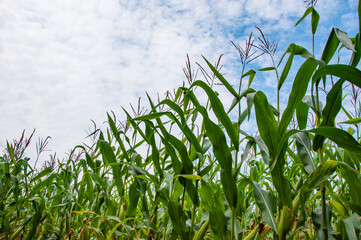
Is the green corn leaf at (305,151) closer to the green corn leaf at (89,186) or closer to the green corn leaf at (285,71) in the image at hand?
the green corn leaf at (285,71)

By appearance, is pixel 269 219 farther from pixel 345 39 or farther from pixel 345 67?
pixel 345 39

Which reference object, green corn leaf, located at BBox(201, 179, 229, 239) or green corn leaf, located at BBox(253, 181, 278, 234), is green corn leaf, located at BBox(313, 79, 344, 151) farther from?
green corn leaf, located at BBox(201, 179, 229, 239)

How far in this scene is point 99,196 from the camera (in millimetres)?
2029

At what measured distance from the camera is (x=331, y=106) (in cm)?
99

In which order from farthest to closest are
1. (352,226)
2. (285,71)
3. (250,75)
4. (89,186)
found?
(89,186), (250,75), (285,71), (352,226)

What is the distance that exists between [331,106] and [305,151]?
0.21 meters

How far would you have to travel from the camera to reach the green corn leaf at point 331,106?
0.97m

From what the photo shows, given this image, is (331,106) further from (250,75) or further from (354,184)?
(250,75)

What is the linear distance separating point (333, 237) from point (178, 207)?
69cm

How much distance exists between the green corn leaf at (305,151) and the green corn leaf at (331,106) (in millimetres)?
54

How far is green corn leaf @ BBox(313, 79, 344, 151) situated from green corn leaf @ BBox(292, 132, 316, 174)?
0.18 ft

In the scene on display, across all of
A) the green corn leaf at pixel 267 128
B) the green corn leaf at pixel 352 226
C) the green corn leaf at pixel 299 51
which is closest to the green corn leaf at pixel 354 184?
the green corn leaf at pixel 352 226

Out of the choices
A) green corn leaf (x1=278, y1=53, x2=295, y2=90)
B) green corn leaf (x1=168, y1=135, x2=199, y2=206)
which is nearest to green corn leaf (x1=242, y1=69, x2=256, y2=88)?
green corn leaf (x1=278, y1=53, x2=295, y2=90)

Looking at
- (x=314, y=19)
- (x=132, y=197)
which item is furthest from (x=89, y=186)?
(x=314, y=19)
